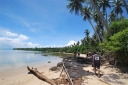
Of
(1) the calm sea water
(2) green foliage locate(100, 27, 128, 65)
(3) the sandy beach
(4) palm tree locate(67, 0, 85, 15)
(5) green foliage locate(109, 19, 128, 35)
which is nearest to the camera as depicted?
(3) the sandy beach

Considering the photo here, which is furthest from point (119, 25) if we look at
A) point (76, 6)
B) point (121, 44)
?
point (76, 6)

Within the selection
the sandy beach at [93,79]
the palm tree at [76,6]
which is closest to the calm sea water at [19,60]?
the sandy beach at [93,79]

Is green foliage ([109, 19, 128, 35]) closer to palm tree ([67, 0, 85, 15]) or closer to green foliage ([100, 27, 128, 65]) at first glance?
green foliage ([100, 27, 128, 65])

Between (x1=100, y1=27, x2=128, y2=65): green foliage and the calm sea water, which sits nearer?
(x1=100, y1=27, x2=128, y2=65): green foliage

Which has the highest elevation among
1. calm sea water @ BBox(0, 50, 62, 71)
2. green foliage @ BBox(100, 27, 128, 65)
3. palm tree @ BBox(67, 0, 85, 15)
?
palm tree @ BBox(67, 0, 85, 15)

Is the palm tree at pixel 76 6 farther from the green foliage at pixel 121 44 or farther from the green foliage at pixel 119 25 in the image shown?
the green foliage at pixel 121 44

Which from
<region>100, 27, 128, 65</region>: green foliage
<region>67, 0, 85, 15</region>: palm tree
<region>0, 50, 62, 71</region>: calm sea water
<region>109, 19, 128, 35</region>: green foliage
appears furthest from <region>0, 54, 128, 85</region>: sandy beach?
<region>67, 0, 85, 15</region>: palm tree

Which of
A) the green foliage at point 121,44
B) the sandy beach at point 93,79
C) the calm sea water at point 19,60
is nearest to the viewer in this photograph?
the sandy beach at point 93,79

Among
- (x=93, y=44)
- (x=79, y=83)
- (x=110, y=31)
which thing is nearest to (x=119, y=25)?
(x=110, y=31)

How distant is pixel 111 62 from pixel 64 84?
7800 millimetres

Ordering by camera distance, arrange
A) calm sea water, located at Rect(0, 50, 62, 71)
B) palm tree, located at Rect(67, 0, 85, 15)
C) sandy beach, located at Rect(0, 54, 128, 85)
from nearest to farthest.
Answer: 1. sandy beach, located at Rect(0, 54, 128, 85)
2. calm sea water, located at Rect(0, 50, 62, 71)
3. palm tree, located at Rect(67, 0, 85, 15)

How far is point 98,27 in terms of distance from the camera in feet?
124

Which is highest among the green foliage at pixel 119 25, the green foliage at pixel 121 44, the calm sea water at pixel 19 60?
the green foliage at pixel 119 25

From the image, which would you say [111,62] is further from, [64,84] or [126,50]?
[64,84]
